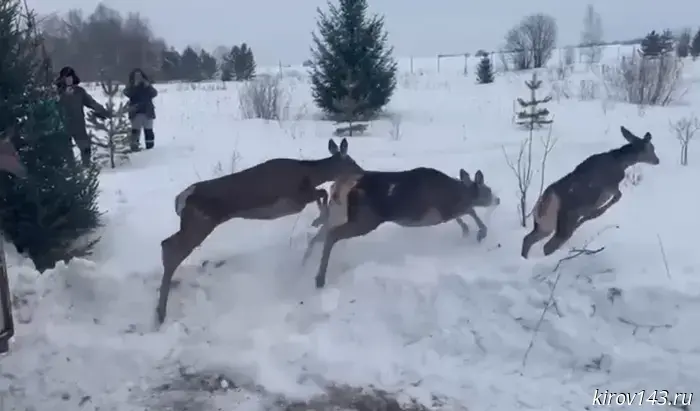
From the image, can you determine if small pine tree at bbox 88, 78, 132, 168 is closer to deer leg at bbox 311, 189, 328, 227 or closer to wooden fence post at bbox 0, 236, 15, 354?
deer leg at bbox 311, 189, 328, 227

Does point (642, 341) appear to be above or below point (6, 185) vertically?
below

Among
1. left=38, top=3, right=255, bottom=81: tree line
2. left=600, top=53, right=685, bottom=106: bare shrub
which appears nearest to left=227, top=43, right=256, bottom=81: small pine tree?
left=38, top=3, right=255, bottom=81: tree line

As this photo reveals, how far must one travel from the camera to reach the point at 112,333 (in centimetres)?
491

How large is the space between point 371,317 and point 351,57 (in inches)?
518

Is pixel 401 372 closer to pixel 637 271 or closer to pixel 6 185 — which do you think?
pixel 637 271

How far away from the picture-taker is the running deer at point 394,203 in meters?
5.44

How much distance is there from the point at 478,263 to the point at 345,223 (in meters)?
1.08

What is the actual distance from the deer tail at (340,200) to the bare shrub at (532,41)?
31.5 metres

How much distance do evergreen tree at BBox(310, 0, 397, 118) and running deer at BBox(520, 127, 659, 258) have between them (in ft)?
37.3

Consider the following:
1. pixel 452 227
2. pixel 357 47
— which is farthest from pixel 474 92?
pixel 452 227

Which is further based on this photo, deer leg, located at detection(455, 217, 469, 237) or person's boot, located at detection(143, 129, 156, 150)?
person's boot, located at detection(143, 129, 156, 150)

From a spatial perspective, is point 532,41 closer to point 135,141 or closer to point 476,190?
point 135,141

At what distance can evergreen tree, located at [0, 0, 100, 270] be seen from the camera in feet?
19.8

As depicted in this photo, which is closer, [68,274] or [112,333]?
[112,333]
